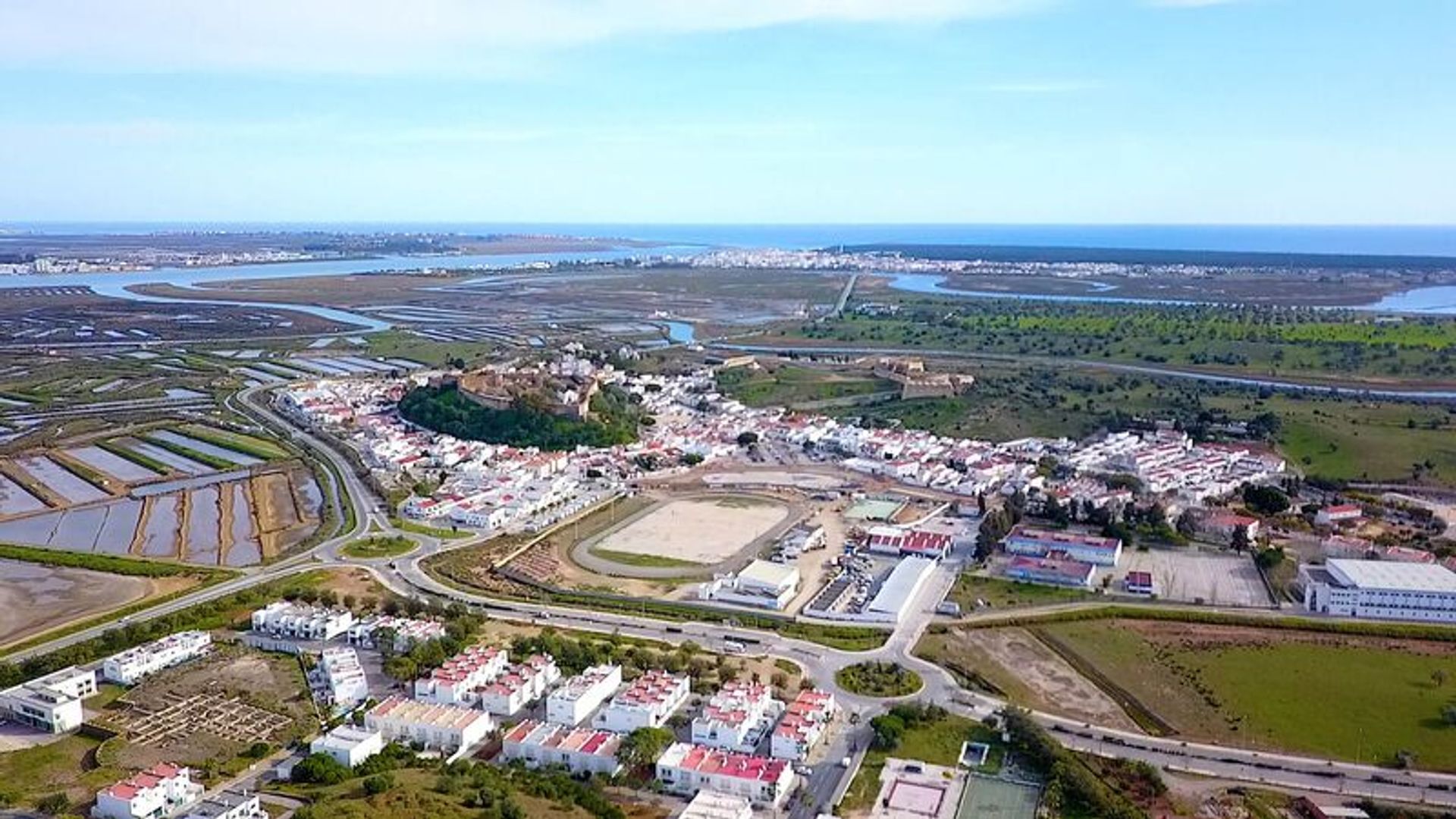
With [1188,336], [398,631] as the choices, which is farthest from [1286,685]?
[1188,336]

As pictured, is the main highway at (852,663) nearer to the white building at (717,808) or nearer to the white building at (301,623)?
the white building at (717,808)

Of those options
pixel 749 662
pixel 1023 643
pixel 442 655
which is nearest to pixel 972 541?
pixel 1023 643

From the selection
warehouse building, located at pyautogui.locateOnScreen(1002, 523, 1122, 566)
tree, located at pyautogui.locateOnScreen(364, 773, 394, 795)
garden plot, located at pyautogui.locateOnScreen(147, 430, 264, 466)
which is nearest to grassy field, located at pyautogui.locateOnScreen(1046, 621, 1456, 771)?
warehouse building, located at pyautogui.locateOnScreen(1002, 523, 1122, 566)

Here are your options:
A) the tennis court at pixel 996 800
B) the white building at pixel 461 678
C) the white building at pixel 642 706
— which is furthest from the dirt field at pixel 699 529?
the tennis court at pixel 996 800

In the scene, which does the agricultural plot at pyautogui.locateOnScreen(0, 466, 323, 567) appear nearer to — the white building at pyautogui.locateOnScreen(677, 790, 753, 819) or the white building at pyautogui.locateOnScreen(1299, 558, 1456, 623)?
the white building at pyautogui.locateOnScreen(677, 790, 753, 819)

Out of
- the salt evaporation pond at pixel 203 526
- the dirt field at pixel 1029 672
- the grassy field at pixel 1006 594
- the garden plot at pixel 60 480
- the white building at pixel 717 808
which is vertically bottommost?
the salt evaporation pond at pixel 203 526

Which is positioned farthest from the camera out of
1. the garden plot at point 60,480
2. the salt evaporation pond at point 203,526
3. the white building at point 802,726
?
the garden plot at point 60,480

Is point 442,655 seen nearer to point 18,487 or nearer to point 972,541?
point 972,541

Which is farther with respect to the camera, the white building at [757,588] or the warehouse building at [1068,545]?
the warehouse building at [1068,545]
